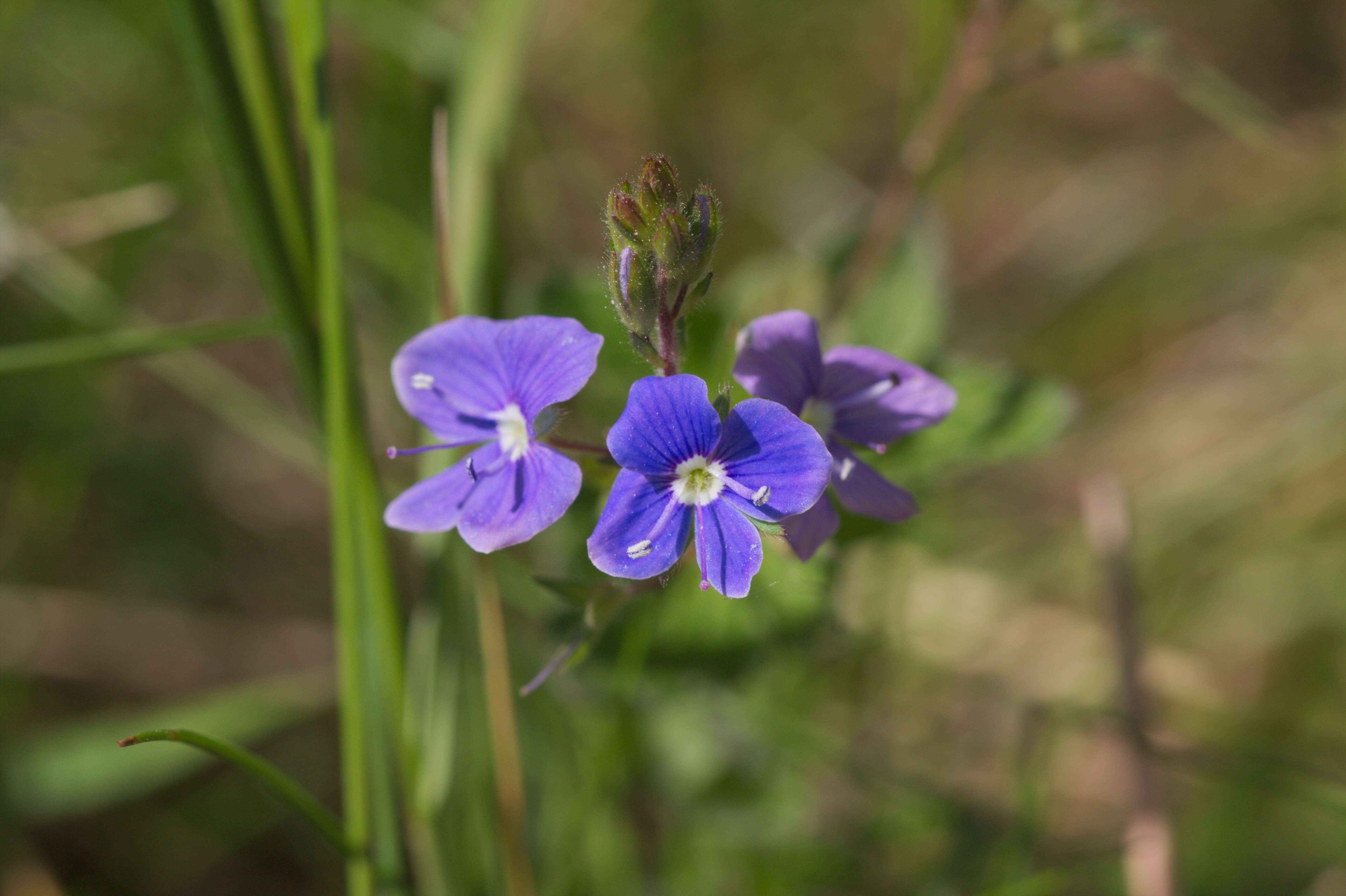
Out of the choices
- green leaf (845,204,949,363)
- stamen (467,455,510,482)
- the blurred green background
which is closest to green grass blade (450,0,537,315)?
the blurred green background

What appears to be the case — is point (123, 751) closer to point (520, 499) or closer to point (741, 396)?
point (520, 499)

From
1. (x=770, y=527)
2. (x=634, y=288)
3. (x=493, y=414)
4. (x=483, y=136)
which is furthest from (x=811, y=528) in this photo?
(x=483, y=136)

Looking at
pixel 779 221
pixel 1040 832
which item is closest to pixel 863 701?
pixel 1040 832

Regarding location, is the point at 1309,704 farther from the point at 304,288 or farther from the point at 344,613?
the point at 304,288

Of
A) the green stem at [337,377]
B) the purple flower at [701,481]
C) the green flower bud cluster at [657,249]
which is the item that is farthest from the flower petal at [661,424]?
the green stem at [337,377]

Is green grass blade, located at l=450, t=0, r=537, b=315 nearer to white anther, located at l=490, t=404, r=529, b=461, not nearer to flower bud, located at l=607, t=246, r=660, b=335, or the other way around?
white anther, located at l=490, t=404, r=529, b=461

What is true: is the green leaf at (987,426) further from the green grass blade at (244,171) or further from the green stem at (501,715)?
the green grass blade at (244,171)
